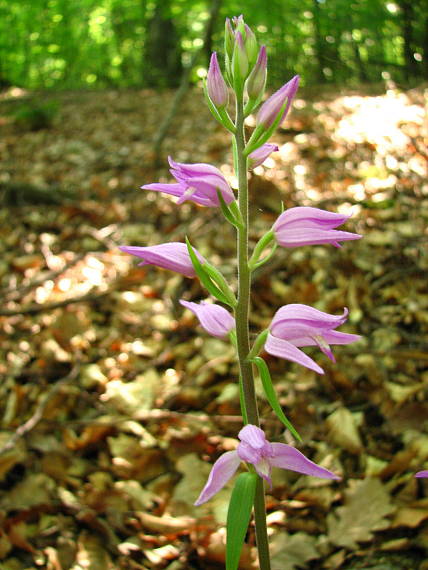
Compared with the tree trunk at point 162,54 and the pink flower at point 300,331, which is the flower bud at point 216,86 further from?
the tree trunk at point 162,54

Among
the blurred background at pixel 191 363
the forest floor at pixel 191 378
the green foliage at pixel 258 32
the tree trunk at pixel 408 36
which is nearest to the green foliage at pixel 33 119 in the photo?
the blurred background at pixel 191 363

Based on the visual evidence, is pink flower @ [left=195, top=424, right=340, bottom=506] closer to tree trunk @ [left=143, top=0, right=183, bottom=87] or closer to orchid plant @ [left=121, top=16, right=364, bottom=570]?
orchid plant @ [left=121, top=16, right=364, bottom=570]

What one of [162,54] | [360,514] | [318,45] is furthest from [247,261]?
[162,54]

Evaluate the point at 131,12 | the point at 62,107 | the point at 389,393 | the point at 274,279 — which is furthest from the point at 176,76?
the point at 389,393

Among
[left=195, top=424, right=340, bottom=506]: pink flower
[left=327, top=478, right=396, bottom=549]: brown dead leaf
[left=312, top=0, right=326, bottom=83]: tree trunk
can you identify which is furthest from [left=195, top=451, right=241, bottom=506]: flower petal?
[left=312, top=0, right=326, bottom=83]: tree trunk

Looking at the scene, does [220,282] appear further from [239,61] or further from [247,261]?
[239,61]

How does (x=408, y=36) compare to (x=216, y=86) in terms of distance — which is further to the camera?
(x=408, y=36)

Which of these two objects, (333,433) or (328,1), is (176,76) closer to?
(328,1)
